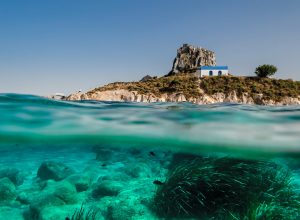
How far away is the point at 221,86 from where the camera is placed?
7900 centimetres

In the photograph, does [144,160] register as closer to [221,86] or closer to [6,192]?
[6,192]

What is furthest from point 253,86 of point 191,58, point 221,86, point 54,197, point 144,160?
point 54,197

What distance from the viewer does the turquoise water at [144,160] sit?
7.62m

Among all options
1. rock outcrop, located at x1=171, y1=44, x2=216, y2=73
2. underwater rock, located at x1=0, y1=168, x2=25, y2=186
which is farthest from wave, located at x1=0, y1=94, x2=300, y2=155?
rock outcrop, located at x1=171, y1=44, x2=216, y2=73

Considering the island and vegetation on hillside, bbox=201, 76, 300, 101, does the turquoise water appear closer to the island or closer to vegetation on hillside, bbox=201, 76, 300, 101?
the island

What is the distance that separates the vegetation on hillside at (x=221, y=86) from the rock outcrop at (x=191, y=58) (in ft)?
85.9

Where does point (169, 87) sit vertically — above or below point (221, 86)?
below

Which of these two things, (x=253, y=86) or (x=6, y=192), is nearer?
(x=6, y=192)

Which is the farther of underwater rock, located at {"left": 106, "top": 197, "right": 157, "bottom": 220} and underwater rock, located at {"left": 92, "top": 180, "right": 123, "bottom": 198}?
underwater rock, located at {"left": 92, "top": 180, "right": 123, "bottom": 198}

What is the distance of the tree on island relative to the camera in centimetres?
8600

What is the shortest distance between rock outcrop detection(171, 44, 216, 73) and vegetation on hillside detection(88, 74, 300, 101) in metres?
26.2

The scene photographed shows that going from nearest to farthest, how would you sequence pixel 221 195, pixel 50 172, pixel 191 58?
pixel 221 195
pixel 50 172
pixel 191 58

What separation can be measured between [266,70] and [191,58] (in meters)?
35.8

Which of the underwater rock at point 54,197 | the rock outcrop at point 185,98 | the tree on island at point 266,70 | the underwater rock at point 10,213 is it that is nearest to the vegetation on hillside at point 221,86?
the rock outcrop at point 185,98
